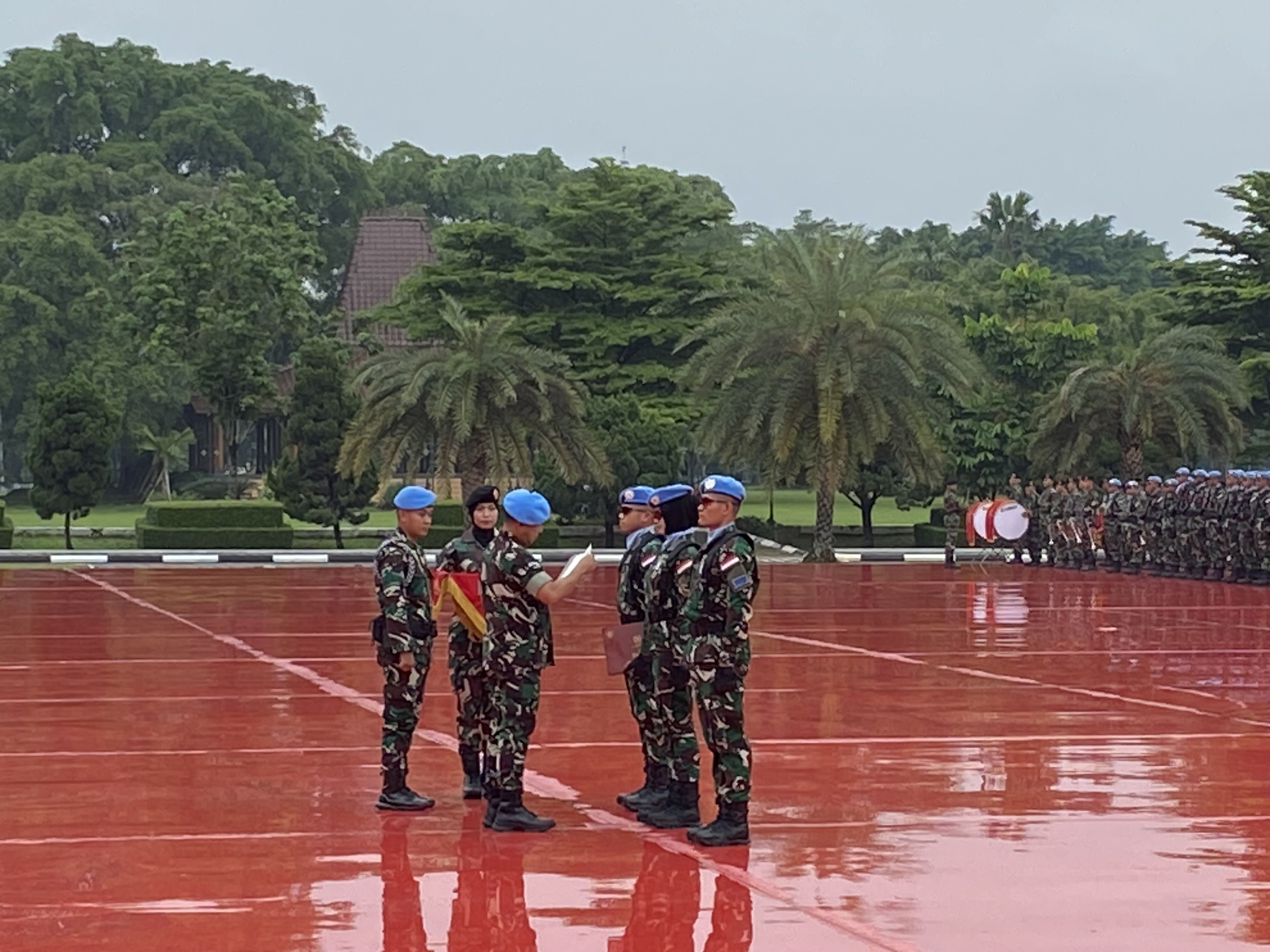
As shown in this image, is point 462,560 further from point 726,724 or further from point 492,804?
point 726,724

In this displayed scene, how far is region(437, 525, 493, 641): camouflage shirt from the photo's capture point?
978 cm

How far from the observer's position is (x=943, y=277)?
72.8 meters

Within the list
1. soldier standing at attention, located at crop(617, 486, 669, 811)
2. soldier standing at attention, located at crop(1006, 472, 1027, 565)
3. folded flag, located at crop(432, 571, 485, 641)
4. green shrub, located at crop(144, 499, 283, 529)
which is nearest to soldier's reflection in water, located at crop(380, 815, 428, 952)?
folded flag, located at crop(432, 571, 485, 641)

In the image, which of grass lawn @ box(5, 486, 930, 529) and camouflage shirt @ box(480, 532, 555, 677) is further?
grass lawn @ box(5, 486, 930, 529)

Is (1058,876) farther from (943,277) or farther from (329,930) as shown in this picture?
(943,277)

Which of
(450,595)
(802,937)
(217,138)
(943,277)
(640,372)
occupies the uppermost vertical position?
(217,138)

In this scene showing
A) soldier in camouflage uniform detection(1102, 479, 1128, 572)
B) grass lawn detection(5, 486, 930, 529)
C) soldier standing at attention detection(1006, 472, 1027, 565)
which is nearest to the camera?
soldier in camouflage uniform detection(1102, 479, 1128, 572)

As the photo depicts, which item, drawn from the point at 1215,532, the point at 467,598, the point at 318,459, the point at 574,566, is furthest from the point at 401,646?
the point at 318,459

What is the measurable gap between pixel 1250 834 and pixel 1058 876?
4.81 feet

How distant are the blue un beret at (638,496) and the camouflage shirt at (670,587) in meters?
0.39

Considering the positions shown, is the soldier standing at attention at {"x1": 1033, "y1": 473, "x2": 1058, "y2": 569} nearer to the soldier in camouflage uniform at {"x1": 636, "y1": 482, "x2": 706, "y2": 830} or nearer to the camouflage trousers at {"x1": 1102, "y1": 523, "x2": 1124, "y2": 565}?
the camouflage trousers at {"x1": 1102, "y1": 523, "x2": 1124, "y2": 565}

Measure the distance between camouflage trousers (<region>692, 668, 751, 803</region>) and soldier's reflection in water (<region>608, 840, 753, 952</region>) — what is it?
0.28 meters

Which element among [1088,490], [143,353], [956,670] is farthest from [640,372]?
[956,670]

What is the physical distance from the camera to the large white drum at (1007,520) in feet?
112
